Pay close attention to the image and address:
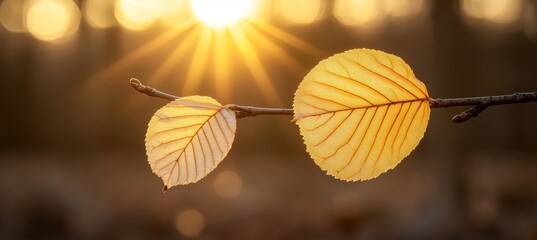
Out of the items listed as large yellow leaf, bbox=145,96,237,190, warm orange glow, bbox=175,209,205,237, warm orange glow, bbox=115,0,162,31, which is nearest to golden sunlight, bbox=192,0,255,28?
warm orange glow, bbox=175,209,205,237

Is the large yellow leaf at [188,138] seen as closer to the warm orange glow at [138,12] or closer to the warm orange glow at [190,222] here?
the warm orange glow at [190,222]

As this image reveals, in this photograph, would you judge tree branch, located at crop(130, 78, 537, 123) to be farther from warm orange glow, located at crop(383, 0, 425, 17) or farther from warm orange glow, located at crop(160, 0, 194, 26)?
warm orange glow, located at crop(383, 0, 425, 17)

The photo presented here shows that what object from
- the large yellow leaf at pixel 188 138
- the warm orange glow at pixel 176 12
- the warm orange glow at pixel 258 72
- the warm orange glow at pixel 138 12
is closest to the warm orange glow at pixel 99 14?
the warm orange glow at pixel 138 12

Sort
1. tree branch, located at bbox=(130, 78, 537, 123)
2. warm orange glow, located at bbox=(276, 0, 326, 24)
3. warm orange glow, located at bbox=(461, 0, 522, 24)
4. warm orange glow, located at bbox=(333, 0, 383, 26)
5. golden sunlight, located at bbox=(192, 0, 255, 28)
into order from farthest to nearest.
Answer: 1. warm orange glow, located at bbox=(333, 0, 383, 26)
2. warm orange glow, located at bbox=(276, 0, 326, 24)
3. warm orange glow, located at bbox=(461, 0, 522, 24)
4. golden sunlight, located at bbox=(192, 0, 255, 28)
5. tree branch, located at bbox=(130, 78, 537, 123)

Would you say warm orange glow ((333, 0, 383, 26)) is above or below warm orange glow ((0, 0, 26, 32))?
below

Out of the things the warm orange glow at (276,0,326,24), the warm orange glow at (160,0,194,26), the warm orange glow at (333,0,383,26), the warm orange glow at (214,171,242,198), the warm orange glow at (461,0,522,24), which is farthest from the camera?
the warm orange glow at (333,0,383,26)

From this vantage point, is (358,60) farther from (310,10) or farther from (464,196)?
(310,10)

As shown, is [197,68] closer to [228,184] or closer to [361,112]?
[228,184]
